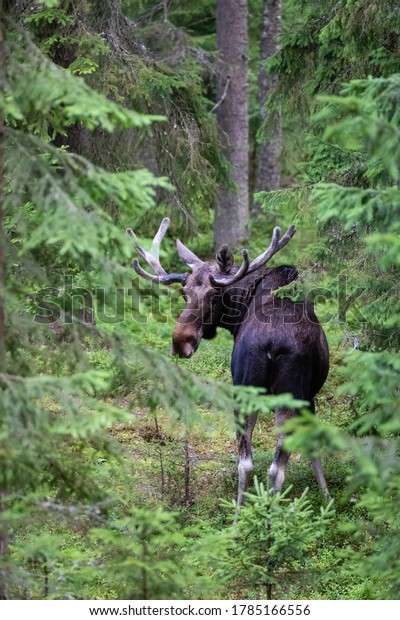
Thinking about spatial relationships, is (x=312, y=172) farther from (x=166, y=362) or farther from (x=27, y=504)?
(x=27, y=504)

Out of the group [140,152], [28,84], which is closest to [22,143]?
[28,84]

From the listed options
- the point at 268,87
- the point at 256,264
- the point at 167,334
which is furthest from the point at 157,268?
the point at 268,87

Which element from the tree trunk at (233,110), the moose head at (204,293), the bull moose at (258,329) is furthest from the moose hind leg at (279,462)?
the tree trunk at (233,110)

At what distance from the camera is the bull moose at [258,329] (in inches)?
348

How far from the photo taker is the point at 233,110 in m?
18.8

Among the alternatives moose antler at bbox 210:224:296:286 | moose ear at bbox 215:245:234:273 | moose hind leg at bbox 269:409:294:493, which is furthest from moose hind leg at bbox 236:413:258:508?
moose ear at bbox 215:245:234:273

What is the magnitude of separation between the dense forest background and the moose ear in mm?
756

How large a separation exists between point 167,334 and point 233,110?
6140 millimetres

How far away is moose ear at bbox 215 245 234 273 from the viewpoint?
9.54m

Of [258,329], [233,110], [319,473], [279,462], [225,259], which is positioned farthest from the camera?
[233,110]

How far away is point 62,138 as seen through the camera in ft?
43.3

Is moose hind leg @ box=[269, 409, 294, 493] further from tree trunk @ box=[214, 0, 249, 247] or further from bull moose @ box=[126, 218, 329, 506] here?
tree trunk @ box=[214, 0, 249, 247]

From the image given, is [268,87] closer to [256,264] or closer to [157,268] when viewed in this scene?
[157,268]

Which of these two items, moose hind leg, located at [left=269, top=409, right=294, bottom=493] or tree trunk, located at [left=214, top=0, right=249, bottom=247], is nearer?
moose hind leg, located at [left=269, top=409, right=294, bottom=493]
